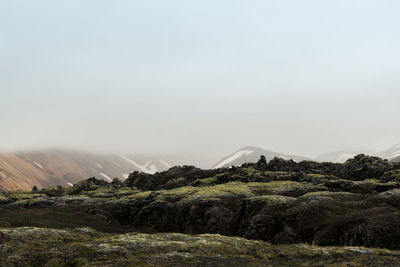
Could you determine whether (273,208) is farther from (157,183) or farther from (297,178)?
(157,183)

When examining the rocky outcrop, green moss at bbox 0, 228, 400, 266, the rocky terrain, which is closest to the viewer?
green moss at bbox 0, 228, 400, 266

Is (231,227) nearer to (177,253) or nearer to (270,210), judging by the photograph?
(270,210)

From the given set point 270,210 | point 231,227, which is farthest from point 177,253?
point 231,227

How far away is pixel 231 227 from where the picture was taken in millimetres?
72938

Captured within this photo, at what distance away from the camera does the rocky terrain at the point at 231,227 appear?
37125 mm

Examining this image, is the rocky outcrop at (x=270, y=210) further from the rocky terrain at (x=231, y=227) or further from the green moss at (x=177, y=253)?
the green moss at (x=177, y=253)

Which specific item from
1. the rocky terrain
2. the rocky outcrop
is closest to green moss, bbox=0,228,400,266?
the rocky terrain

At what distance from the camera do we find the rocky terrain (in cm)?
3712

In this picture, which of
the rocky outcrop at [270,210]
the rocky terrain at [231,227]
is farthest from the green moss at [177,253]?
the rocky outcrop at [270,210]

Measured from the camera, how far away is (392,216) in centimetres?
4834

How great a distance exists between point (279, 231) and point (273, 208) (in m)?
9.62

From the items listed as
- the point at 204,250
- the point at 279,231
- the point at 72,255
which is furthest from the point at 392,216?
the point at 72,255

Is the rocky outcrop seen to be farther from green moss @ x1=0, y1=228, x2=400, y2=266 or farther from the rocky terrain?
green moss @ x1=0, y1=228, x2=400, y2=266

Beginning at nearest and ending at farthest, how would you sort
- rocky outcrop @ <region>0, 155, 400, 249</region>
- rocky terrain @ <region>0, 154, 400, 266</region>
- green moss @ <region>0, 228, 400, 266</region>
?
green moss @ <region>0, 228, 400, 266</region> < rocky terrain @ <region>0, 154, 400, 266</region> < rocky outcrop @ <region>0, 155, 400, 249</region>
